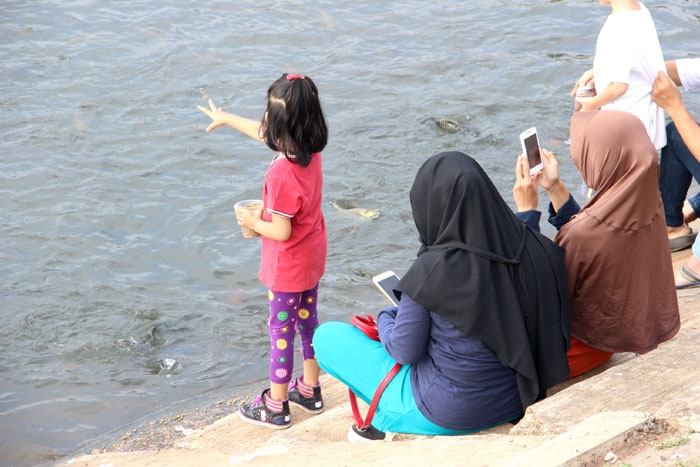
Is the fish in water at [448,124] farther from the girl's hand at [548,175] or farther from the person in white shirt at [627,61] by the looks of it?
the girl's hand at [548,175]

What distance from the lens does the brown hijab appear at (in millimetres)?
3494

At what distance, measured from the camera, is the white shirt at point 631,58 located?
4.88 m

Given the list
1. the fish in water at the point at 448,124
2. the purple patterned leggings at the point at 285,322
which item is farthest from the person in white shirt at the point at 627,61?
the fish in water at the point at 448,124

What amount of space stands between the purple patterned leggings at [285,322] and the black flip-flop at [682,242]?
274 cm

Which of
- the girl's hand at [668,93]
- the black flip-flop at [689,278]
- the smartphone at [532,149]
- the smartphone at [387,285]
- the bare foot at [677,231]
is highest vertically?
the girl's hand at [668,93]

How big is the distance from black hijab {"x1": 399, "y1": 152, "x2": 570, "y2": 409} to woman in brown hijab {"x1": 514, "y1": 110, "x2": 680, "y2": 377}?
1.10ft

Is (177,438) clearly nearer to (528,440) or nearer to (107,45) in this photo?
(528,440)

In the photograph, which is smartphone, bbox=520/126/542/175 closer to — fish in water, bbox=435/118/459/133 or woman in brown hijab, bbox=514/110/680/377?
woman in brown hijab, bbox=514/110/680/377

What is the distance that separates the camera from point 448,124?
31.3 ft

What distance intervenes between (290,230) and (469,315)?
A: 3.78 ft

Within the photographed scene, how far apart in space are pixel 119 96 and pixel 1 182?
214 centimetres

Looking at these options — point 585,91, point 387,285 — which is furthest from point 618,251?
point 585,91

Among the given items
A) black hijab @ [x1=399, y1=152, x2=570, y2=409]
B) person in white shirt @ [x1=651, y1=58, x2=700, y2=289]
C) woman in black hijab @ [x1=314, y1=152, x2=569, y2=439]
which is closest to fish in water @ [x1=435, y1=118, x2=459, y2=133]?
person in white shirt @ [x1=651, y1=58, x2=700, y2=289]

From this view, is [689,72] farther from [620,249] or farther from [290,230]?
[290,230]
